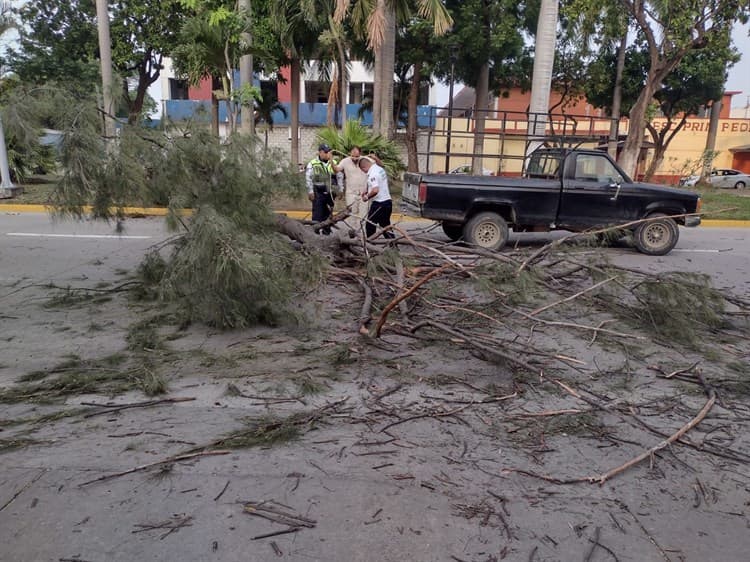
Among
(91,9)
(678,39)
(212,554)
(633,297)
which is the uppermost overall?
(91,9)

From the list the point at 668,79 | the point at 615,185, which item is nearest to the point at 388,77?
the point at 615,185

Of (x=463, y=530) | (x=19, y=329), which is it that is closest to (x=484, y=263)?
(x=463, y=530)

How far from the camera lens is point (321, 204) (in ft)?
31.4

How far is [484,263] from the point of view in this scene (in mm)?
5965

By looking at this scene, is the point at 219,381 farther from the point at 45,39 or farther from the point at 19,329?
the point at 45,39

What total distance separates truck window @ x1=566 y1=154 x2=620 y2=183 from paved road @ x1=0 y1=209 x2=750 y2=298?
4.57 ft

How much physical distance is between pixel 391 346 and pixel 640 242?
6937 millimetres

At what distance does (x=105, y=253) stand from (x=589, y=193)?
817 cm

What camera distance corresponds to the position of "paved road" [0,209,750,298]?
798 centimetres

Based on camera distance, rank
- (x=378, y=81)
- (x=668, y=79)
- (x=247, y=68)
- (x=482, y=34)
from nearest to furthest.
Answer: (x=247, y=68), (x=378, y=81), (x=482, y=34), (x=668, y=79)

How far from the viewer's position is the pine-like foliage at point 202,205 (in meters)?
5.09

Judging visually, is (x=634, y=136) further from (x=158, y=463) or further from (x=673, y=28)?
(x=158, y=463)

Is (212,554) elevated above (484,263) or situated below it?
below

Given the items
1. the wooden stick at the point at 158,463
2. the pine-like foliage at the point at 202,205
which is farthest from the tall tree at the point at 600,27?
the wooden stick at the point at 158,463
